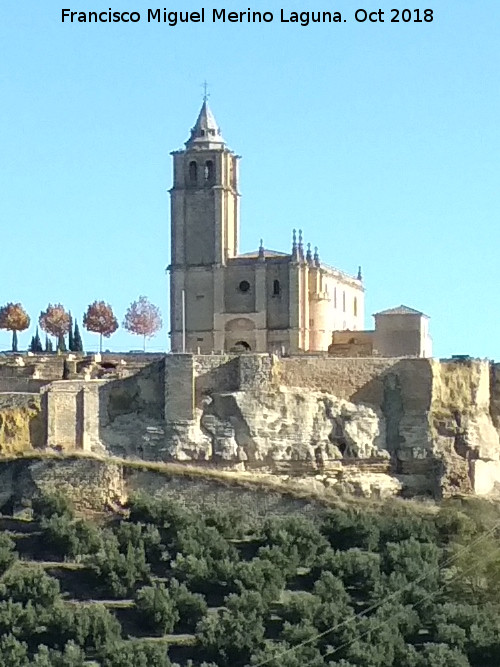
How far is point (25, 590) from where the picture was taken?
38375 mm

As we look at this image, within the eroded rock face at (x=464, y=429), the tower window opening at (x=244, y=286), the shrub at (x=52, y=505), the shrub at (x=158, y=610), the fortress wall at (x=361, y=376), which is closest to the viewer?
the shrub at (x=158, y=610)

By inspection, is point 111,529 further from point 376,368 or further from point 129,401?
point 376,368

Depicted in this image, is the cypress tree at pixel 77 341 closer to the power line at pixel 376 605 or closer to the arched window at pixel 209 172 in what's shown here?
the arched window at pixel 209 172

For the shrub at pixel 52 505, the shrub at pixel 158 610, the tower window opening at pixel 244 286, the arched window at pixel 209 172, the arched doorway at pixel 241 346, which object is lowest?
the shrub at pixel 158 610

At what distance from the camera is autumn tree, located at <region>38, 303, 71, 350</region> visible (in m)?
63.7

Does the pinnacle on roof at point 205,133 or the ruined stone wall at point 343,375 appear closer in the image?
the ruined stone wall at point 343,375

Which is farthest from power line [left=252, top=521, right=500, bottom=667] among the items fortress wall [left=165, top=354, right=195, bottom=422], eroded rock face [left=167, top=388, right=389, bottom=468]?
fortress wall [left=165, top=354, right=195, bottom=422]

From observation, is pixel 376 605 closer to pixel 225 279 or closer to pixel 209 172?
pixel 225 279

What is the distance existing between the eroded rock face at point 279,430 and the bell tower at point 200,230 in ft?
31.5

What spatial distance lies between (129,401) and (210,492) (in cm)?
324

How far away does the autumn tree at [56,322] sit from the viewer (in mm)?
63656

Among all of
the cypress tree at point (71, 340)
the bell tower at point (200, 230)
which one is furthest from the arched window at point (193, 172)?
the cypress tree at point (71, 340)

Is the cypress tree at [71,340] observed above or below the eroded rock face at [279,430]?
above

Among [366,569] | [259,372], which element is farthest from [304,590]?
[259,372]
